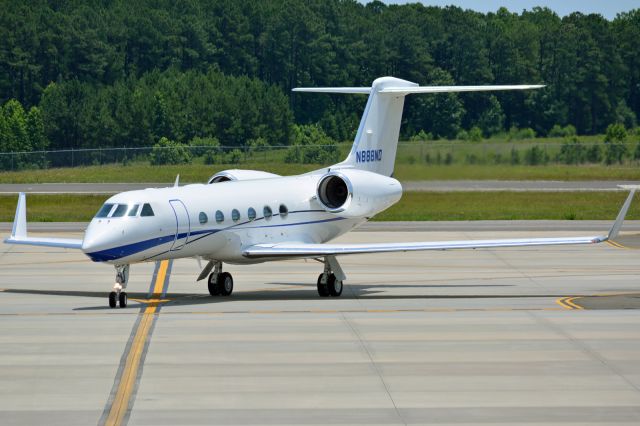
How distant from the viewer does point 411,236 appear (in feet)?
154

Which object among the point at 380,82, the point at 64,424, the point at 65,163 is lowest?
the point at 65,163

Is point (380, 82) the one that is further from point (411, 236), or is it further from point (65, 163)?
point (65, 163)

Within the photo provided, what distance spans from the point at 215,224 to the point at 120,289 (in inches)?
115

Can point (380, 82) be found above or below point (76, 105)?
above

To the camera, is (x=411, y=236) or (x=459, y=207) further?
(x=459, y=207)

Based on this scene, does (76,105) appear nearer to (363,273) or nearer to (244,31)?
(244,31)

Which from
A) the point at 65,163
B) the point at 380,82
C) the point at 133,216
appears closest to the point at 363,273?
the point at 380,82

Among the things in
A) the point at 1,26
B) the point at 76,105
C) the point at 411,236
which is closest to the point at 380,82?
the point at 411,236

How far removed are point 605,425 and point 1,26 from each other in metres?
110

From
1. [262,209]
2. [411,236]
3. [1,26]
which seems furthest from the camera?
[1,26]

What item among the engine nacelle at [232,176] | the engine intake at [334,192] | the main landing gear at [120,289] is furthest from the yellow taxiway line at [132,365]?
the engine intake at [334,192]

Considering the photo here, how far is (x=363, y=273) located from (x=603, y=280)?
6.75 meters

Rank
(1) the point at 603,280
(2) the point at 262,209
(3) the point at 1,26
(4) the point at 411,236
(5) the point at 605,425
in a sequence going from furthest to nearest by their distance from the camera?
1. (3) the point at 1,26
2. (4) the point at 411,236
3. (1) the point at 603,280
4. (2) the point at 262,209
5. (5) the point at 605,425

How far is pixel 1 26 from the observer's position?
120m
